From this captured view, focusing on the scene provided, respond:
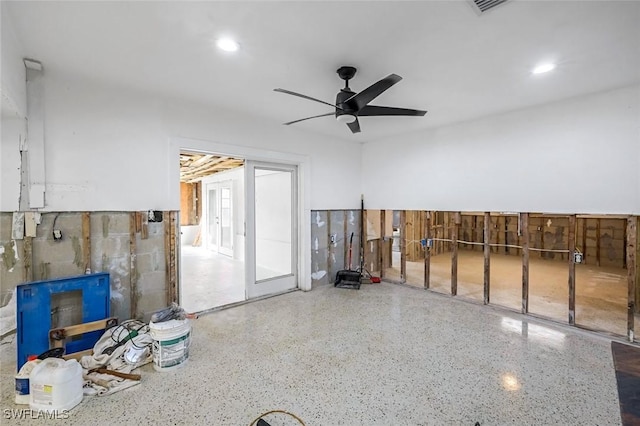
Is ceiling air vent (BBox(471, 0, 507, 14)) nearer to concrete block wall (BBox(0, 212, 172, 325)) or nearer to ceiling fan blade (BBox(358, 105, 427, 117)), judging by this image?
ceiling fan blade (BBox(358, 105, 427, 117))

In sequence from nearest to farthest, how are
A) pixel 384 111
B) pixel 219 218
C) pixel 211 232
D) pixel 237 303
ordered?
pixel 384 111 < pixel 237 303 < pixel 219 218 < pixel 211 232

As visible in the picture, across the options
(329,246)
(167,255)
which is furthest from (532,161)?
(167,255)

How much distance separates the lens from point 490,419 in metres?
1.94

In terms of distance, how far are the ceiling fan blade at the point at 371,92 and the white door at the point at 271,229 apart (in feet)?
7.14

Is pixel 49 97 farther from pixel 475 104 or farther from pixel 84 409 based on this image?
pixel 475 104

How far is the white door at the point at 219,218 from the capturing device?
8.73 metres

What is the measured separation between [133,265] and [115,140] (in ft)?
4.61

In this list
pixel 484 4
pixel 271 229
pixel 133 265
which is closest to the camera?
pixel 484 4

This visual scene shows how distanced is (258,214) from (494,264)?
6.23 metres

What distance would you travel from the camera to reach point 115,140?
3131mm

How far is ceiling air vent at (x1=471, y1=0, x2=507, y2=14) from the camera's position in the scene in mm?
1831

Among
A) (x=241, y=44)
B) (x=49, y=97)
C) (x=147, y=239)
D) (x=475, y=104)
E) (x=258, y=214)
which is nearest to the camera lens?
(x=241, y=44)

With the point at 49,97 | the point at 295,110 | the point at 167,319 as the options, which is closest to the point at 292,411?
the point at 167,319

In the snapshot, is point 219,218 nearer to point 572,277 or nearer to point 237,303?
point 237,303
